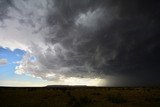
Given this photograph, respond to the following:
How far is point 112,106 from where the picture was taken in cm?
2353

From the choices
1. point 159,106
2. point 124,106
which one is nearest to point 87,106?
point 124,106

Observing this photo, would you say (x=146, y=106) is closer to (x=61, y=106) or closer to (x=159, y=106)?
(x=159, y=106)

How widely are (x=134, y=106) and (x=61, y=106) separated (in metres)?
8.50

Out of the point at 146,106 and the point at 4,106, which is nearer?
the point at 4,106

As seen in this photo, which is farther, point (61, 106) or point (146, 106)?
point (146, 106)

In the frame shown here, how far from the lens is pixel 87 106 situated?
2341cm

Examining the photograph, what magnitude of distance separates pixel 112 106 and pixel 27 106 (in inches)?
376

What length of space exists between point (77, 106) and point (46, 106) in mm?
3436

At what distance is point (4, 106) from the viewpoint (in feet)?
73.5

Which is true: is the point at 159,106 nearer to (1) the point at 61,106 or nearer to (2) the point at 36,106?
(1) the point at 61,106

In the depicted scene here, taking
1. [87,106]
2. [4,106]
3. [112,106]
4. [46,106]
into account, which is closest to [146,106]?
[112,106]

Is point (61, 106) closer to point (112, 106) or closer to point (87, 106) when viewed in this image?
point (87, 106)

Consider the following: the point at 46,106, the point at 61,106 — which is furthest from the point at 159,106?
the point at 46,106

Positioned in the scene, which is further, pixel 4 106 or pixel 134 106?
pixel 134 106
